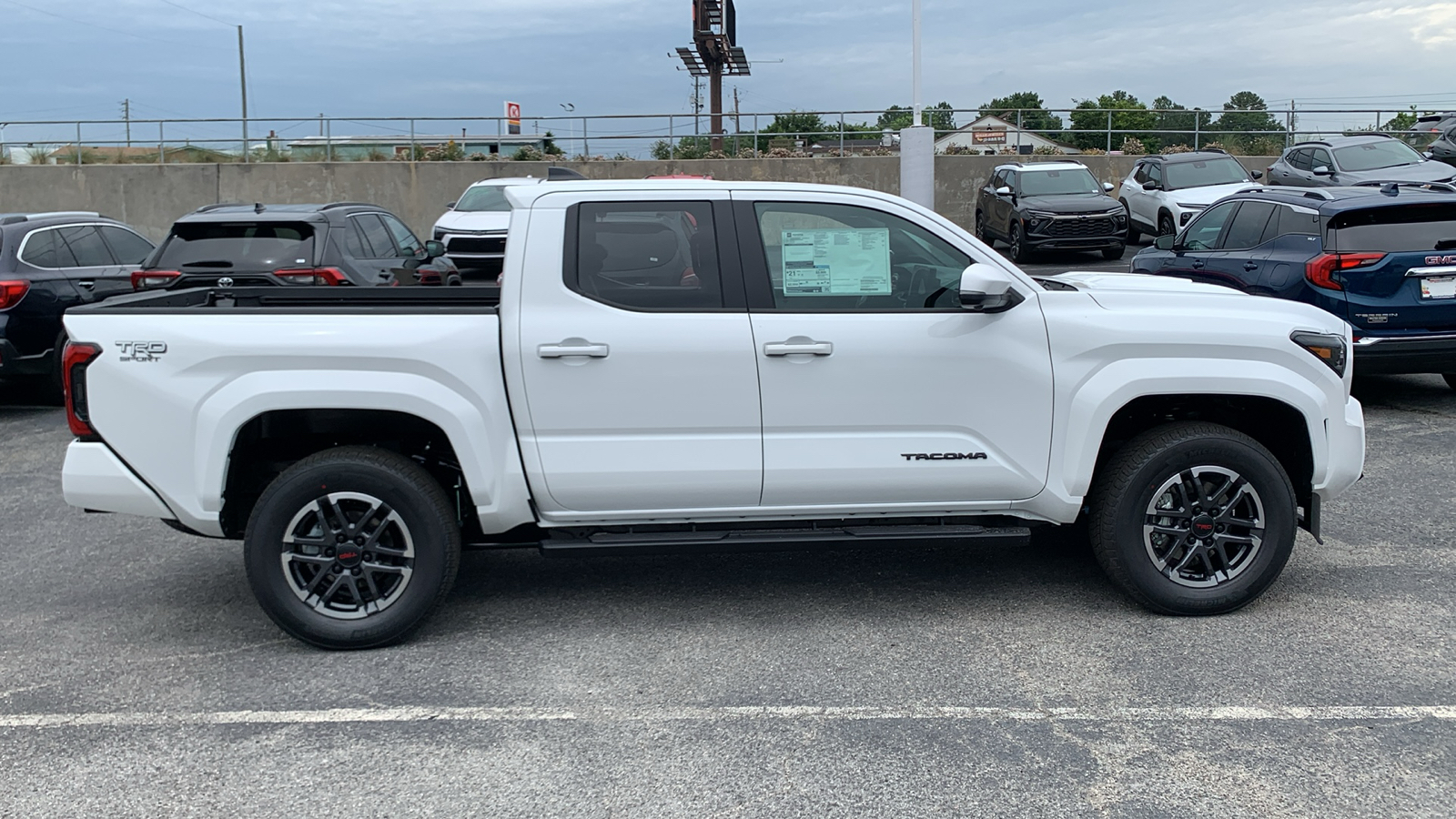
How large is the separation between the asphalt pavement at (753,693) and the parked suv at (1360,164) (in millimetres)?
14698

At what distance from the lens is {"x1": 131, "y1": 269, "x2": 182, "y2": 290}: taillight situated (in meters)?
9.65

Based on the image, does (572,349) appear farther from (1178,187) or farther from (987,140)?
(987,140)

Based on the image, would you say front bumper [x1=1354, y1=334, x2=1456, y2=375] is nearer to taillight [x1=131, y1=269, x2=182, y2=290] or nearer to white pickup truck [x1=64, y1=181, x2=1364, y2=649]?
white pickup truck [x1=64, y1=181, x2=1364, y2=649]

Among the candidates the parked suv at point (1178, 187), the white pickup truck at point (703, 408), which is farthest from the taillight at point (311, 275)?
the parked suv at point (1178, 187)

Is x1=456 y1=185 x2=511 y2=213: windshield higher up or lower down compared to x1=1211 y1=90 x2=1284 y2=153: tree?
lower down

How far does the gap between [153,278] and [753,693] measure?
24.1 ft

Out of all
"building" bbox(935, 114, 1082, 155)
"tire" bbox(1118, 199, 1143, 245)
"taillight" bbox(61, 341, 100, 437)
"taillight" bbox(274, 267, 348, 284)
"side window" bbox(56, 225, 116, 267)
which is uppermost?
"building" bbox(935, 114, 1082, 155)

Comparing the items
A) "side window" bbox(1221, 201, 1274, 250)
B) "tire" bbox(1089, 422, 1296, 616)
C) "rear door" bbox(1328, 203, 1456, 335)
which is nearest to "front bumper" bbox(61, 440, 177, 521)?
"tire" bbox(1089, 422, 1296, 616)

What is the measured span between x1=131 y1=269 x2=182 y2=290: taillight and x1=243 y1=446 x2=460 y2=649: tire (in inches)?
224

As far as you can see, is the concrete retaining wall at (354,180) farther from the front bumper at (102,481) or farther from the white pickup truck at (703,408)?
the front bumper at (102,481)

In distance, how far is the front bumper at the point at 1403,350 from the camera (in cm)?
855

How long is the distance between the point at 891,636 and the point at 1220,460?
1.52 m

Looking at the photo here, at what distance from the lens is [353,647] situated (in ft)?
15.9

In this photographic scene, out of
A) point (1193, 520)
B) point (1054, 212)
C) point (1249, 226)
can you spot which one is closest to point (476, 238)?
point (1054, 212)
